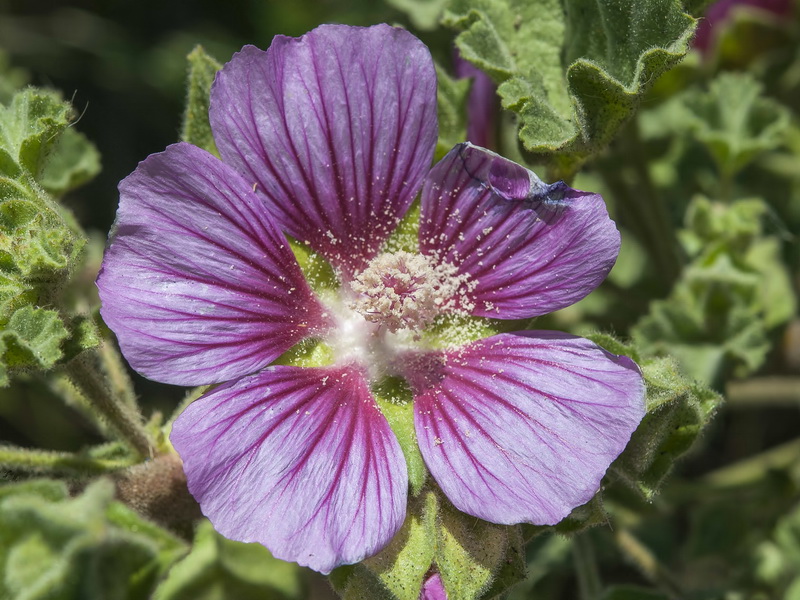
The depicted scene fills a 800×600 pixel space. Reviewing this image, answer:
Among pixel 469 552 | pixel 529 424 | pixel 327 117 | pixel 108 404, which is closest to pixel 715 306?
pixel 529 424

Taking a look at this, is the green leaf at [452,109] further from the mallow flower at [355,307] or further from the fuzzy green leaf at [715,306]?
the fuzzy green leaf at [715,306]

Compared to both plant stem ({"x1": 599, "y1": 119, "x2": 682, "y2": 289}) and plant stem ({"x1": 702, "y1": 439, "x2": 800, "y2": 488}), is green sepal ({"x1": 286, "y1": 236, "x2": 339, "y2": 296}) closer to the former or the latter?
plant stem ({"x1": 599, "y1": 119, "x2": 682, "y2": 289})

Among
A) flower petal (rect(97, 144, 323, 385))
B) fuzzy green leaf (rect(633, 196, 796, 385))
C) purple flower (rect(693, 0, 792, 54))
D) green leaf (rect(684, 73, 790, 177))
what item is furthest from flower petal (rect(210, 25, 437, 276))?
purple flower (rect(693, 0, 792, 54))

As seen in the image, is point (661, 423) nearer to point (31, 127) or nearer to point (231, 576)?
point (231, 576)

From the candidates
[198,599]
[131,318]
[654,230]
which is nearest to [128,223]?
[131,318]

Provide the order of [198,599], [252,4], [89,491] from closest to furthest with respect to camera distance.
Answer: [89,491] < [198,599] < [252,4]

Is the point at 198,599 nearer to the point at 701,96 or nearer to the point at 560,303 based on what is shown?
the point at 560,303
